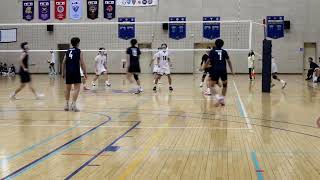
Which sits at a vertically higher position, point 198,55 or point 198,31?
point 198,31

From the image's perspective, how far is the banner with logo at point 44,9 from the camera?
122ft

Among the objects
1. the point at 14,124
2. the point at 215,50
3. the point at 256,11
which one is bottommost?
the point at 14,124

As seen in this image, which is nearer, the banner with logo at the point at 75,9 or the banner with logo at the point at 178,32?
the banner with logo at the point at 75,9

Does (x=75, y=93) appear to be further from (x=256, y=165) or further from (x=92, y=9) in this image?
(x=92, y=9)

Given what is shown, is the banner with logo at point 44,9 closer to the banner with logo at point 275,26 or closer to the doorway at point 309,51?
the banner with logo at point 275,26

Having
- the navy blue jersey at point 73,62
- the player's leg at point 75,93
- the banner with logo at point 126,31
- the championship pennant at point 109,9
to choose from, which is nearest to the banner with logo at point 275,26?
the banner with logo at point 126,31

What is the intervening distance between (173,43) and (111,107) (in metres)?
24.1

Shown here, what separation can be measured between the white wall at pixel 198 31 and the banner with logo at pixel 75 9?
2.96 feet

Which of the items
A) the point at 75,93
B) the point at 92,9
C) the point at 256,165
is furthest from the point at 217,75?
the point at 92,9

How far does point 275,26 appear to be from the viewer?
119 feet

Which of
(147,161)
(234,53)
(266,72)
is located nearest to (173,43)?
(234,53)

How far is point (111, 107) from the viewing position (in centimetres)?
1364

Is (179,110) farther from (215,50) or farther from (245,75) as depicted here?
(245,75)

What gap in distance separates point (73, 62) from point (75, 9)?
25062mm
